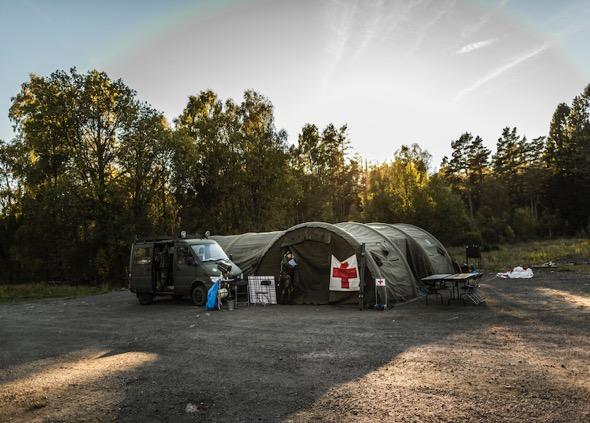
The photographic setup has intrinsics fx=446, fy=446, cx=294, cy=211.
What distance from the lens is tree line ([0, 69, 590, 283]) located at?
89.9ft

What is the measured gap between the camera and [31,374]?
687cm

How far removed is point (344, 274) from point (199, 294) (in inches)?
186

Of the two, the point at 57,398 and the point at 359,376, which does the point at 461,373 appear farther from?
the point at 57,398

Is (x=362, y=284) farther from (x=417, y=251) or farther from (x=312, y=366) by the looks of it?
(x=312, y=366)

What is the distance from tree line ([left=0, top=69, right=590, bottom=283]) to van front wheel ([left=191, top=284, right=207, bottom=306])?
572 inches

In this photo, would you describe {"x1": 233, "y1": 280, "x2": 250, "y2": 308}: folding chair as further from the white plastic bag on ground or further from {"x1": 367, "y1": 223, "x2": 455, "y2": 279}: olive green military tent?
the white plastic bag on ground

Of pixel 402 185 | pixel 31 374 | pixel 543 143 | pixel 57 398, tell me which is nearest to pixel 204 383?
pixel 57 398

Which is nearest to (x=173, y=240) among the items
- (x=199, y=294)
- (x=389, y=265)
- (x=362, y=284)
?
(x=199, y=294)

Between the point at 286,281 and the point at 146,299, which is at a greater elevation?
the point at 286,281

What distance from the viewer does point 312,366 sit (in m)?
6.56

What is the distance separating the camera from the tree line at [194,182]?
27391 mm

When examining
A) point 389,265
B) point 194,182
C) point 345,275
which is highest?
point 194,182

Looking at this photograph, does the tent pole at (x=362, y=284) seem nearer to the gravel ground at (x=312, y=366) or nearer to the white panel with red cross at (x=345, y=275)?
the white panel with red cross at (x=345, y=275)

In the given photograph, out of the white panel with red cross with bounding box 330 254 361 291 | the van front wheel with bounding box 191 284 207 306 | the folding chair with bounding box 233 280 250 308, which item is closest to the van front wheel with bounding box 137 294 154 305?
the van front wheel with bounding box 191 284 207 306
